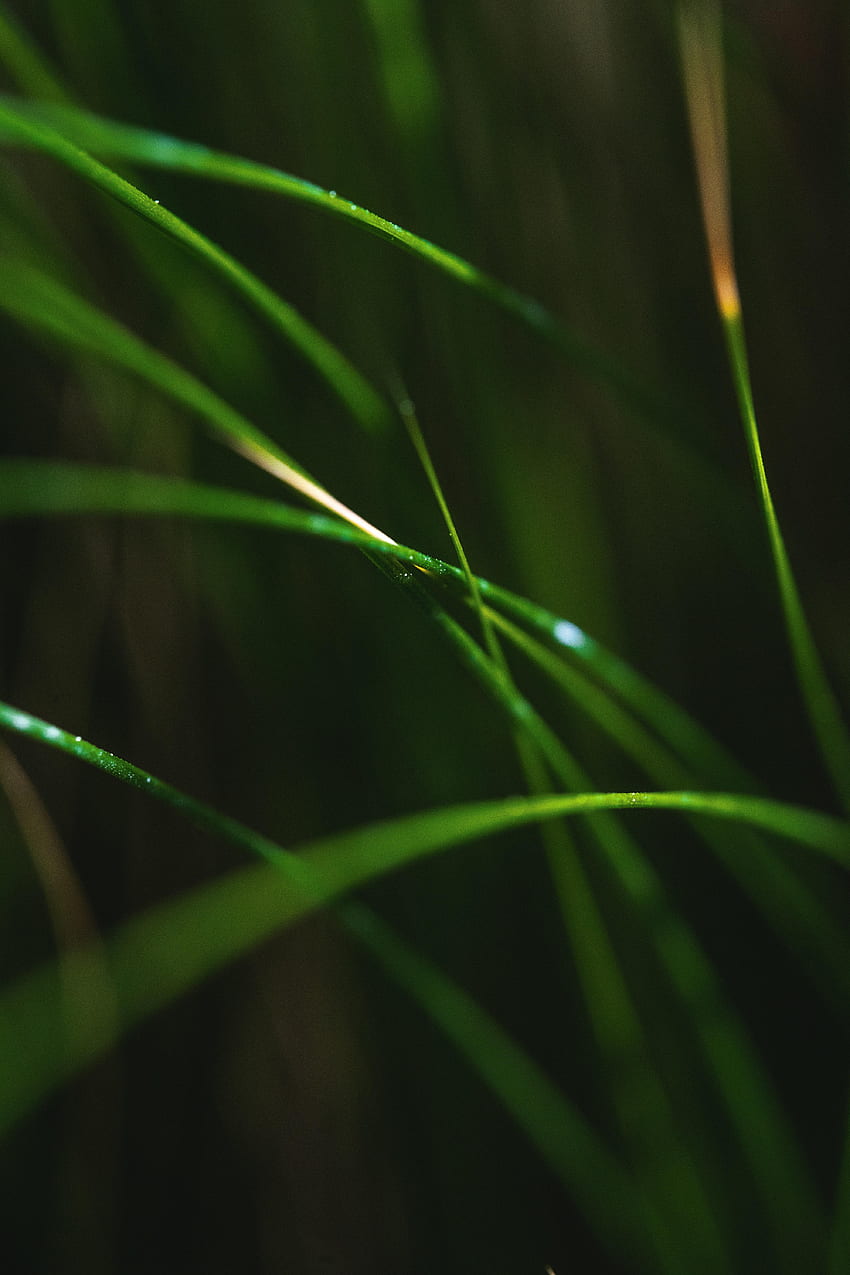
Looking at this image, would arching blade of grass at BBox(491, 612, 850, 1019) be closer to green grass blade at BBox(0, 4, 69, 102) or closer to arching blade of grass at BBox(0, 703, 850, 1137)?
arching blade of grass at BBox(0, 703, 850, 1137)

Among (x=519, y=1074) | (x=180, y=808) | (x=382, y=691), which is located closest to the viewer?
(x=180, y=808)

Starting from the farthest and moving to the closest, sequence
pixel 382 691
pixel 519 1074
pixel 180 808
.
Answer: pixel 382 691, pixel 519 1074, pixel 180 808

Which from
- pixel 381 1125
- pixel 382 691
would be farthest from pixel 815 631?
pixel 381 1125

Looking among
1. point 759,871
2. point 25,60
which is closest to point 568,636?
point 759,871

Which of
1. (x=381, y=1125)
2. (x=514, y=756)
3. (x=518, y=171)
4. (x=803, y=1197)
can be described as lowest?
(x=803, y=1197)

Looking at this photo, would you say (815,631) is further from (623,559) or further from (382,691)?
(382,691)

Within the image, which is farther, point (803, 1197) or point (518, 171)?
point (518, 171)
